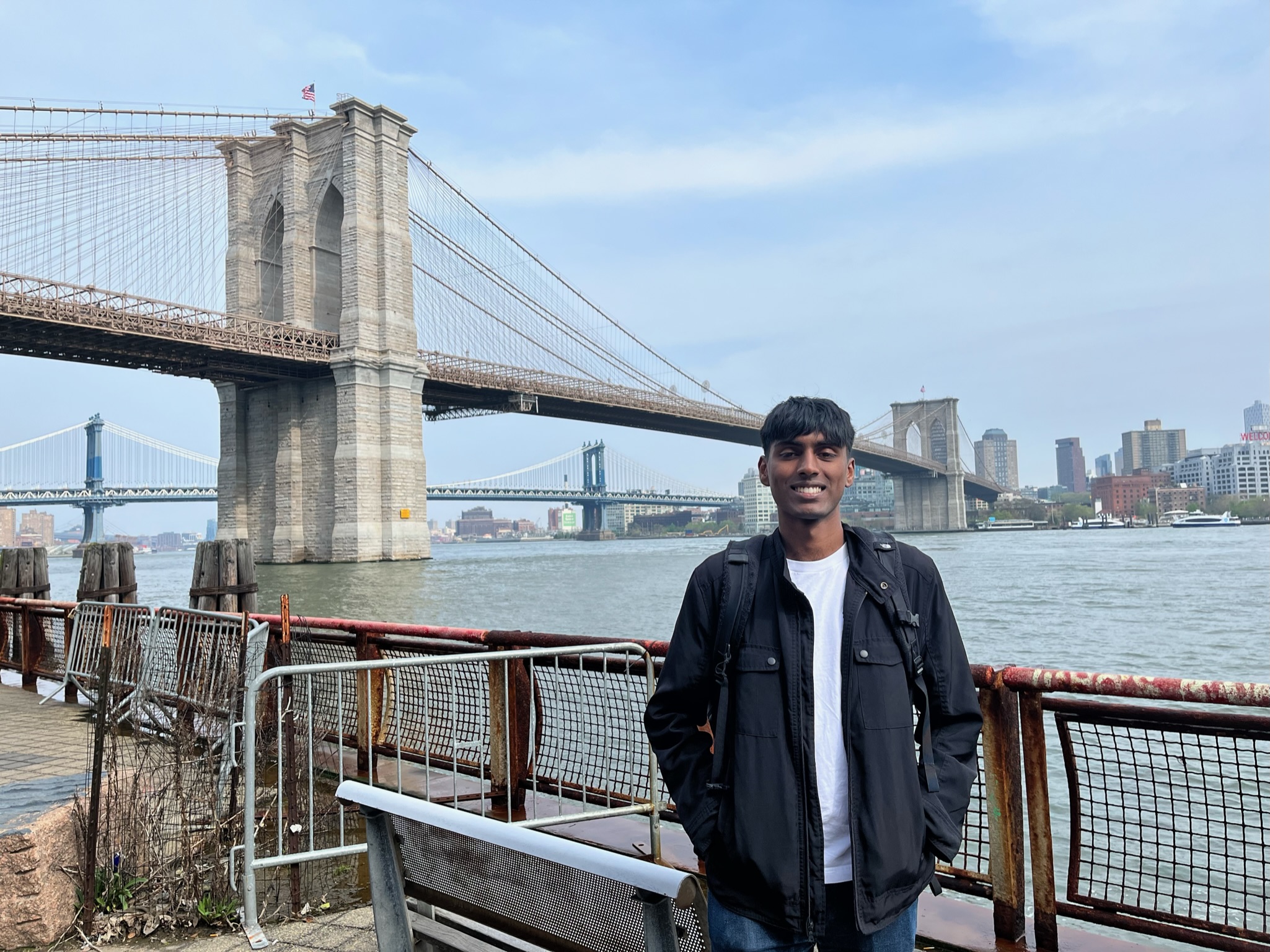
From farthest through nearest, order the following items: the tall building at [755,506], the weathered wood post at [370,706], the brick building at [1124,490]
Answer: the brick building at [1124,490] → the tall building at [755,506] → the weathered wood post at [370,706]

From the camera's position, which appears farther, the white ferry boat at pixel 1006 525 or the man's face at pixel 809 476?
the white ferry boat at pixel 1006 525

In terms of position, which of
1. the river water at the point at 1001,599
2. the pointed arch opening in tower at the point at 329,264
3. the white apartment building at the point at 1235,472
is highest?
the pointed arch opening in tower at the point at 329,264

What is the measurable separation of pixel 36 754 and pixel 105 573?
483 cm

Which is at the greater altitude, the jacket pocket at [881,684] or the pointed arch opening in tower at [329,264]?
the pointed arch opening in tower at [329,264]

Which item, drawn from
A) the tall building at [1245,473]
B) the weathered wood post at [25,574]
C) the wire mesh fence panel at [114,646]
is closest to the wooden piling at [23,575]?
the weathered wood post at [25,574]

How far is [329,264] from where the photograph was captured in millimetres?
46812

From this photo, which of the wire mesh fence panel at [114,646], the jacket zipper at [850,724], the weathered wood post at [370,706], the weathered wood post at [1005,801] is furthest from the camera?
the wire mesh fence panel at [114,646]

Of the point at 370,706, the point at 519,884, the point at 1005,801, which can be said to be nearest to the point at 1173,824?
the point at 1005,801

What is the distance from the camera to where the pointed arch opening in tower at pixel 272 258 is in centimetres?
4772

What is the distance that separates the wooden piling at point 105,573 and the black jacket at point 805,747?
9.59 m

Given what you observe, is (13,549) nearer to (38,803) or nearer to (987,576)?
(38,803)

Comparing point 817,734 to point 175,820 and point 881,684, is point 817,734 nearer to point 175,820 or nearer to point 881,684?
point 881,684

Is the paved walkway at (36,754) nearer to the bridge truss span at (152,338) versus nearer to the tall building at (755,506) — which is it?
the bridge truss span at (152,338)

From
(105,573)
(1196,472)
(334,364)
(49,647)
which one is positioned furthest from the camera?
(1196,472)
